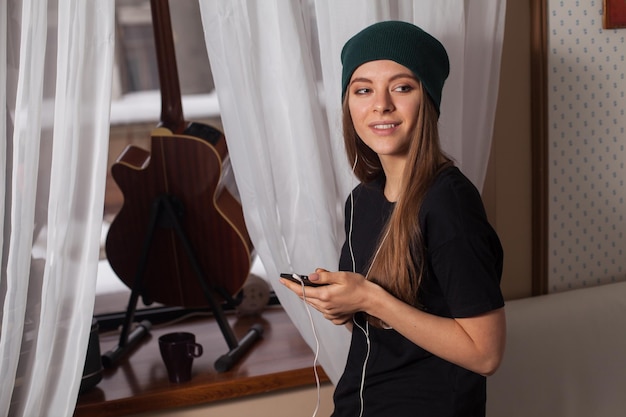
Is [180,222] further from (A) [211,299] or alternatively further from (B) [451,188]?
(B) [451,188]

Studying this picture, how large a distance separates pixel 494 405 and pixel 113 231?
1.08 meters

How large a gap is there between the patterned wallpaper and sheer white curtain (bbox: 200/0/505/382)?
26 centimetres

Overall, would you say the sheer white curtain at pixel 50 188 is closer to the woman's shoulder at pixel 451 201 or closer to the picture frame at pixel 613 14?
the woman's shoulder at pixel 451 201

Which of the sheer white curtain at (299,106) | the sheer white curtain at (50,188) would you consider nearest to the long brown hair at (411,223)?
the sheer white curtain at (299,106)

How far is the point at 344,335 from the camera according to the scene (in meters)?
1.76

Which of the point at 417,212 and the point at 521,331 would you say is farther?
the point at 521,331

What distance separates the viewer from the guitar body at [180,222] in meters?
2.04

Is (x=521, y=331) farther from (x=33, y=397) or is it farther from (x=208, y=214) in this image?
(x=33, y=397)

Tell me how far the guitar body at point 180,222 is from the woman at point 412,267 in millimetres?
731

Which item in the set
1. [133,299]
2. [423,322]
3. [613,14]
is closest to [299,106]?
[423,322]

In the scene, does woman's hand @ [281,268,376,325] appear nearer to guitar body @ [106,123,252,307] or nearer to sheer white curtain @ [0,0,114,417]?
sheer white curtain @ [0,0,114,417]

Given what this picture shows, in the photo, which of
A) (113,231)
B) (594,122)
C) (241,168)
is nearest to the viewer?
(241,168)

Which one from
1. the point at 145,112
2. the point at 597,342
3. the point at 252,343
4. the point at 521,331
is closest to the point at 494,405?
the point at 521,331

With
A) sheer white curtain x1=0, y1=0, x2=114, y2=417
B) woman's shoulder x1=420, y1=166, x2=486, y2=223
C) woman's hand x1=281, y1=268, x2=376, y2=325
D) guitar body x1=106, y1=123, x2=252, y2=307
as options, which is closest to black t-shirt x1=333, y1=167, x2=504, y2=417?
woman's shoulder x1=420, y1=166, x2=486, y2=223
